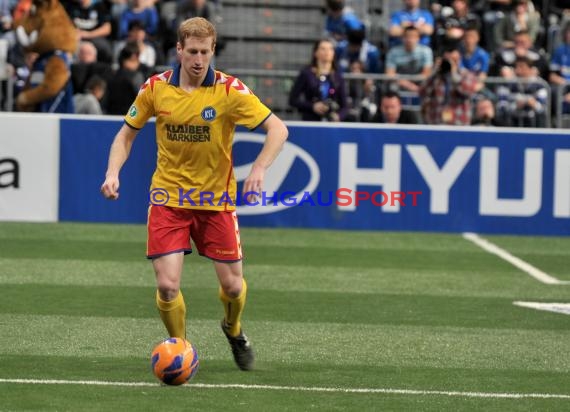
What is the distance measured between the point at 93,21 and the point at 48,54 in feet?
11.9

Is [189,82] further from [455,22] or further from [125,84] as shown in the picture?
[455,22]

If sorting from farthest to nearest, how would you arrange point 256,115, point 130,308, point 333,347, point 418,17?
1. point 418,17
2. point 130,308
3. point 333,347
4. point 256,115

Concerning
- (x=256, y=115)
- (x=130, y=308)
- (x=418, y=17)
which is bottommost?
(x=130, y=308)

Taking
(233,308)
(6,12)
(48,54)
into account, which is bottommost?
(233,308)

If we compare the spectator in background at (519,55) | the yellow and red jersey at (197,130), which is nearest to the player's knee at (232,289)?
the yellow and red jersey at (197,130)

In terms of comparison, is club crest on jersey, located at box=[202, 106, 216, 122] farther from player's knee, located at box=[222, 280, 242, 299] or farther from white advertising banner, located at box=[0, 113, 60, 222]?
white advertising banner, located at box=[0, 113, 60, 222]

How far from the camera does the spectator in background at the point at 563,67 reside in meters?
22.5

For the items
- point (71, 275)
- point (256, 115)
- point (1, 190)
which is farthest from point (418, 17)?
point (256, 115)

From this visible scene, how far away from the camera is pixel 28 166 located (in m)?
17.7

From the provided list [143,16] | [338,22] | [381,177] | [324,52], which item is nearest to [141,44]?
[143,16]

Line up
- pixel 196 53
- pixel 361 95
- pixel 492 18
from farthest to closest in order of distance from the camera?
1. pixel 492 18
2. pixel 361 95
3. pixel 196 53

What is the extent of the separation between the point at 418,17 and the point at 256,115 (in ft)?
49.0

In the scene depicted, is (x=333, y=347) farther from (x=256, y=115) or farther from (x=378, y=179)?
(x=378, y=179)

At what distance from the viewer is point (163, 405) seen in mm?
8125
